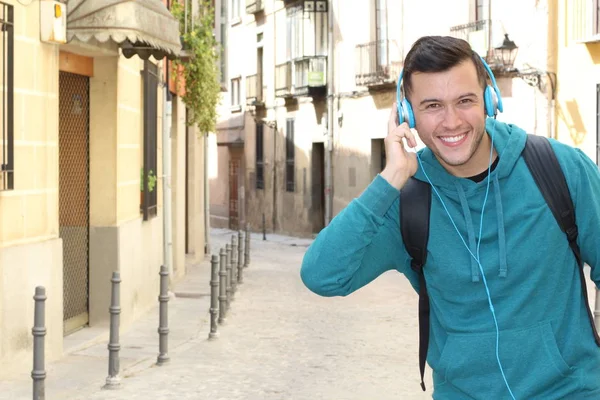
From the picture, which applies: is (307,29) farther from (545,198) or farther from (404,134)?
(545,198)

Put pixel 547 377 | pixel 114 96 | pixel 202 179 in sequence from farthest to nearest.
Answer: pixel 202 179 → pixel 114 96 → pixel 547 377

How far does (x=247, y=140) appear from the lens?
41500 mm

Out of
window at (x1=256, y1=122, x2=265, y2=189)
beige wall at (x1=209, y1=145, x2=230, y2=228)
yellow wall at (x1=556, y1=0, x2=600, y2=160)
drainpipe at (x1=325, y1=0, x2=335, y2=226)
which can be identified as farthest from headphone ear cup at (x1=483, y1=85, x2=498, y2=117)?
beige wall at (x1=209, y1=145, x2=230, y2=228)

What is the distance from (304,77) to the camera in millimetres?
34750

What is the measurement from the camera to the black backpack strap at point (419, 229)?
3.13 metres

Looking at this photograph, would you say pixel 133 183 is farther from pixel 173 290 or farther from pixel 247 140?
pixel 247 140

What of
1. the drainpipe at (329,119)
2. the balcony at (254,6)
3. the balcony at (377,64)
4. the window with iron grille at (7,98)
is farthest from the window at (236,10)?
the window with iron grille at (7,98)

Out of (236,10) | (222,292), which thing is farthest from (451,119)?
(236,10)

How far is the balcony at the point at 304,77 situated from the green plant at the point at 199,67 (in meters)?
12.4

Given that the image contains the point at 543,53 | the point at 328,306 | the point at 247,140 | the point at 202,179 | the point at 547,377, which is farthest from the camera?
the point at 247,140

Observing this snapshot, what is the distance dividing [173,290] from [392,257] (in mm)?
14877

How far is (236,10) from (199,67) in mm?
23284

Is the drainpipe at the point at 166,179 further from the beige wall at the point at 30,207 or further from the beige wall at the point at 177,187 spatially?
the beige wall at the point at 30,207

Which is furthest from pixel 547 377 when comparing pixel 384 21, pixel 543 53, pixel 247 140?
pixel 247 140
